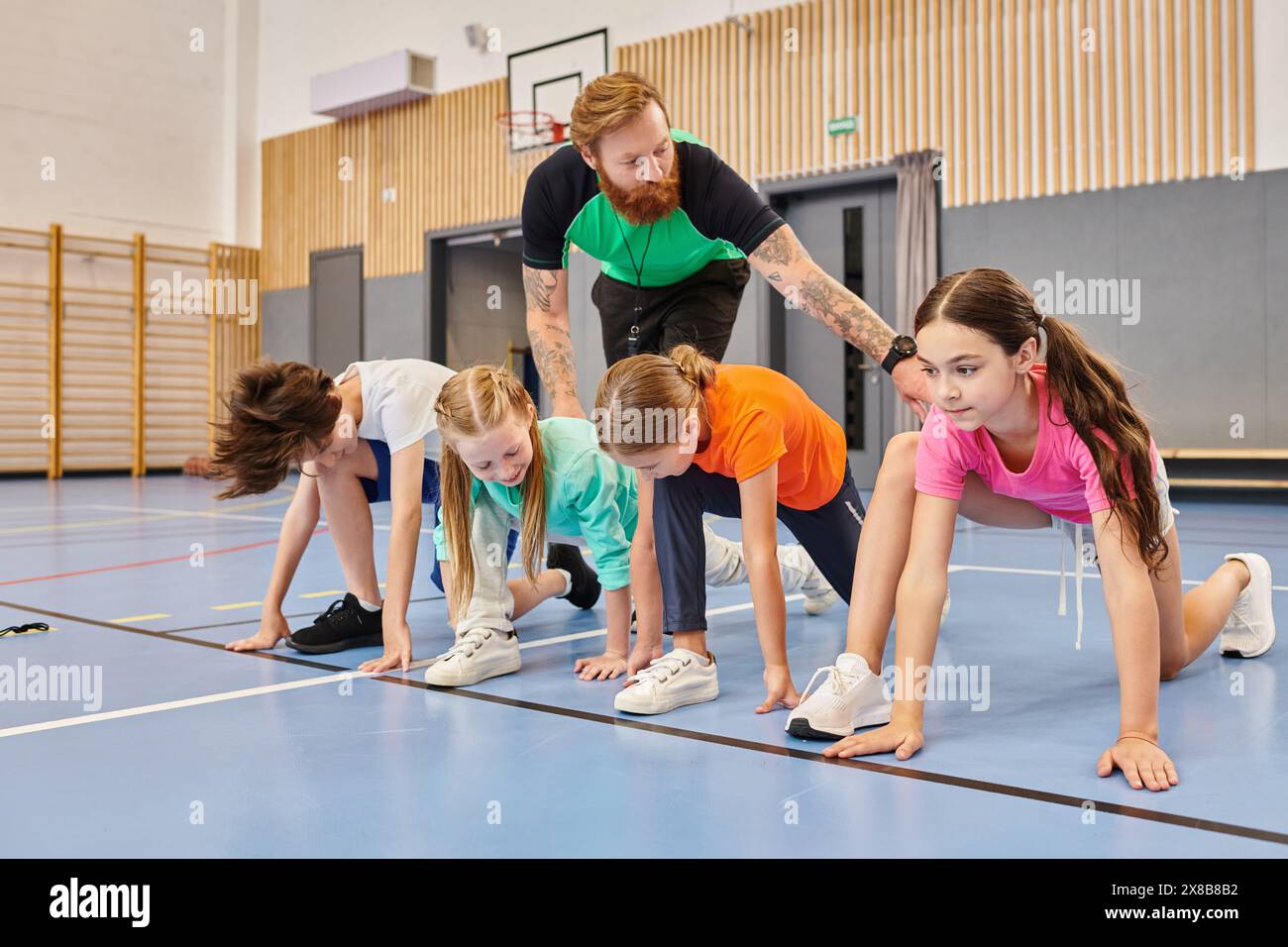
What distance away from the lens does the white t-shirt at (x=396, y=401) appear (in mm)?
2518

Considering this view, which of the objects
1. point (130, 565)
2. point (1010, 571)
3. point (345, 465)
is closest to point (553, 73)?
point (130, 565)

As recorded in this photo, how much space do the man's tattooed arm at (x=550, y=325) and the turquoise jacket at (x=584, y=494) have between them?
0.83ft

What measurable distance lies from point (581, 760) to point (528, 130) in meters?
8.78

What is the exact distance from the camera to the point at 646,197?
2.35 meters

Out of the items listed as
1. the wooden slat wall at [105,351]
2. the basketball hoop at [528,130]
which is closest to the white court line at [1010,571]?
the basketball hoop at [528,130]

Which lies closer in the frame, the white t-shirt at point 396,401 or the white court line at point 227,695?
the white court line at point 227,695

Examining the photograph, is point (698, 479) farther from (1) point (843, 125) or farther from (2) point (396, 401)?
(1) point (843, 125)

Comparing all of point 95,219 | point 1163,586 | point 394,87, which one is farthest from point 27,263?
point 1163,586

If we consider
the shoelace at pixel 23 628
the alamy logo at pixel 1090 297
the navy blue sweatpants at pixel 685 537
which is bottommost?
the shoelace at pixel 23 628

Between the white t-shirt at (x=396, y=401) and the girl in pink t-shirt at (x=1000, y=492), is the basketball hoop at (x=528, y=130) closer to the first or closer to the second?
the white t-shirt at (x=396, y=401)

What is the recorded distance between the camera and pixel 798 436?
2.27m
